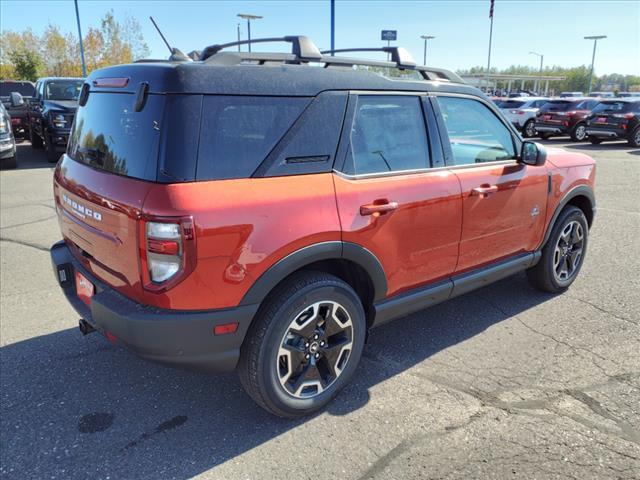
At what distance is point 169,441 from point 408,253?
1.70 meters

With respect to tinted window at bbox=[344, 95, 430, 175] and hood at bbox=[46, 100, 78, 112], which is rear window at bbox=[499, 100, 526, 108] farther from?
tinted window at bbox=[344, 95, 430, 175]

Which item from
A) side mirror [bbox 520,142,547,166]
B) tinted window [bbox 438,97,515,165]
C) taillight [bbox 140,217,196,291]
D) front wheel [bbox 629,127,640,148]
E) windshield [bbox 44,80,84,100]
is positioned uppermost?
windshield [bbox 44,80,84,100]

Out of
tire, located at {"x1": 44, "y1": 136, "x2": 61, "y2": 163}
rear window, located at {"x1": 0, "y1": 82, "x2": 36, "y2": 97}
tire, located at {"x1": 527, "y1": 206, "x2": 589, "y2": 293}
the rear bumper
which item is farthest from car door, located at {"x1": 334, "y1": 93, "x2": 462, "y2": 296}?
rear window, located at {"x1": 0, "y1": 82, "x2": 36, "y2": 97}

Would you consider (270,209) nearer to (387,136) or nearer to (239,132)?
(239,132)

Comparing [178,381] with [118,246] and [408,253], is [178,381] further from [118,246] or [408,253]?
[408,253]

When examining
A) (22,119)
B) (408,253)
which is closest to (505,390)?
(408,253)

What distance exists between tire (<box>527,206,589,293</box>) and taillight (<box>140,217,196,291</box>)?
3.24m

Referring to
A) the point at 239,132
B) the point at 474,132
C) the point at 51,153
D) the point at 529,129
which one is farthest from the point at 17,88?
the point at 239,132

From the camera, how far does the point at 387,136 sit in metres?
3.06

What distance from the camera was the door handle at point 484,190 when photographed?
3.42 meters

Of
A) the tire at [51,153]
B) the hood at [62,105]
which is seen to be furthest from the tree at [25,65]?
the tire at [51,153]

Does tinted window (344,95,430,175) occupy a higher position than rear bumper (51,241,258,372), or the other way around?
tinted window (344,95,430,175)

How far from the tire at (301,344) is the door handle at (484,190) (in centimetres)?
117

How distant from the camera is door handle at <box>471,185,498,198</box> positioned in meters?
3.42
